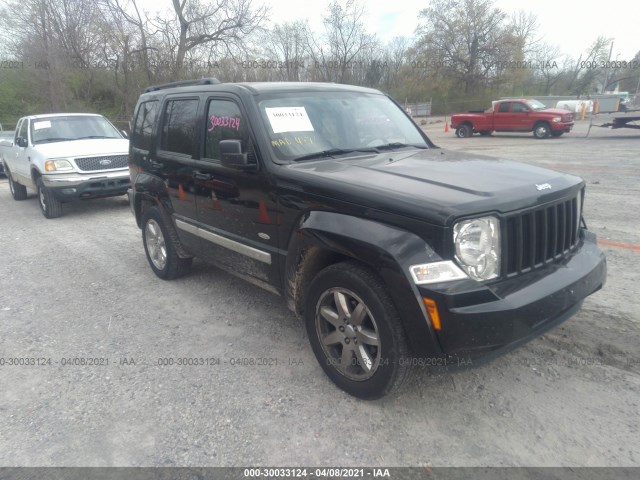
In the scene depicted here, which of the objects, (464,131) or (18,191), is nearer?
(18,191)

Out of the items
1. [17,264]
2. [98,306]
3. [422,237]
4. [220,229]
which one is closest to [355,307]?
[422,237]

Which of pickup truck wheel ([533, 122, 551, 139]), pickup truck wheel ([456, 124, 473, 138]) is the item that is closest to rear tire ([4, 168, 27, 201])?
pickup truck wheel ([456, 124, 473, 138])

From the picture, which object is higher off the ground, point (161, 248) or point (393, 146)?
point (393, 146)

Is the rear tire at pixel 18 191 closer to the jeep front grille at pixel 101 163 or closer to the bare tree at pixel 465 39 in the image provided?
the jeep front grille at pixel 101 163

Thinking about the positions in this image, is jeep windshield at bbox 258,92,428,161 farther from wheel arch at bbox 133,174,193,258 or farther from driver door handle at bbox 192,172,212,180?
wheel arch at bbox 133,174,193,258

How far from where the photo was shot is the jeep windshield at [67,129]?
9.34 meters

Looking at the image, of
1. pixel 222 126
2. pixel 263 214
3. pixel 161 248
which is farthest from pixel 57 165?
pixel 263 214

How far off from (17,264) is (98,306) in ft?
7.58

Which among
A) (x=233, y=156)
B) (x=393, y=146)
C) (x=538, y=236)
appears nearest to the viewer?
(x=538, y=236)

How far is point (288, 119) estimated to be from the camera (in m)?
3.53

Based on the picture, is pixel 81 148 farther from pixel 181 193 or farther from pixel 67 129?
pixel 181 193

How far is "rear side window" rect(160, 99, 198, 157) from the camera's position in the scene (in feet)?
13.6

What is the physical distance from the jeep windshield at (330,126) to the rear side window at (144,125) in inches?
73.2

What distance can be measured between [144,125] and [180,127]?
948 mm
